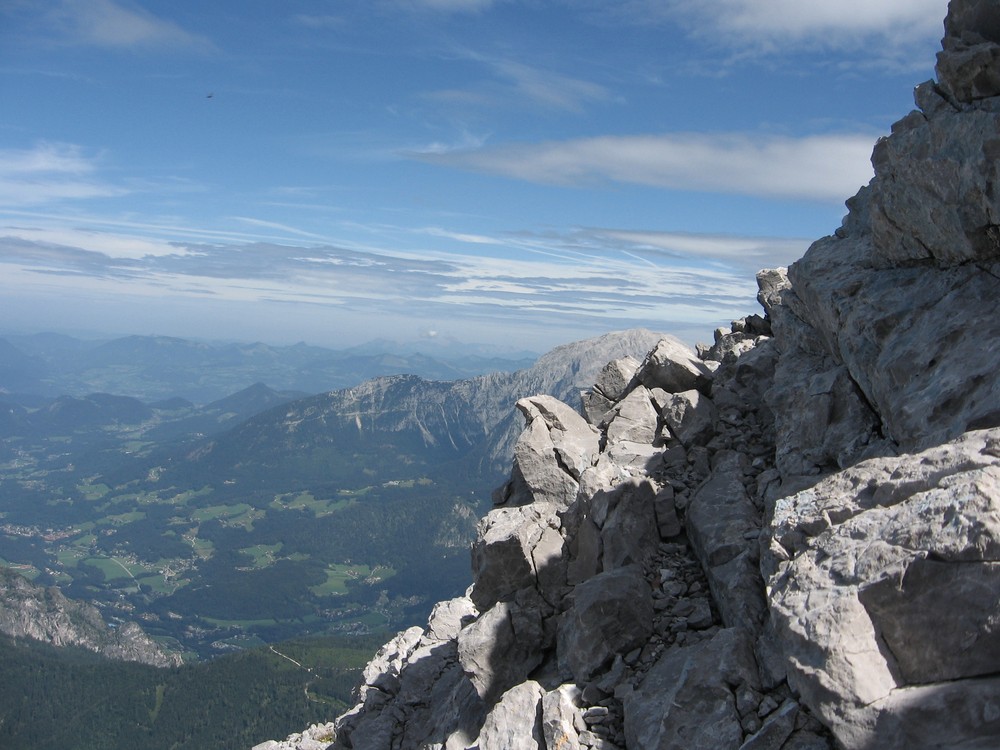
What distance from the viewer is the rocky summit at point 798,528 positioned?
12.3m

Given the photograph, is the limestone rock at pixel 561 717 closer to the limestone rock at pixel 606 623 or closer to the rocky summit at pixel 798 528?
the rocky summit at pixel 798 528

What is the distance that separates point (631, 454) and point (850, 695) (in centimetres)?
2047

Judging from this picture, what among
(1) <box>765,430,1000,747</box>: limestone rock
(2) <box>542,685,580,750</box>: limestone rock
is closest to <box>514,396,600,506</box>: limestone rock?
(2) <box>542,685,580,750</box>: limestone rock

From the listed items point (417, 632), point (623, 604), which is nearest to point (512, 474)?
point (623, 604)

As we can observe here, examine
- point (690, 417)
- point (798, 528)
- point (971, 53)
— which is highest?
point (971, 53)

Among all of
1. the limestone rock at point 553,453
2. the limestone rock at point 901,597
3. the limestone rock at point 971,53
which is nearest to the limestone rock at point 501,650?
the limestone rock at point 553,453

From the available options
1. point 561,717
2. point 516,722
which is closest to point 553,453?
point 516,722

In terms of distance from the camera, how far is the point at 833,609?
1288 cm

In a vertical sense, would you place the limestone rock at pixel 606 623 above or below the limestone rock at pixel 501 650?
above

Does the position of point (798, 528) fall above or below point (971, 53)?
below

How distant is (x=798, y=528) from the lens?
610 inches

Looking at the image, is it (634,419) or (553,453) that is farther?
(634,419)

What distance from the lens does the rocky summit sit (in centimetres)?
1230

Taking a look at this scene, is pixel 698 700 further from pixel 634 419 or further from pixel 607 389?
pixel 607 389
